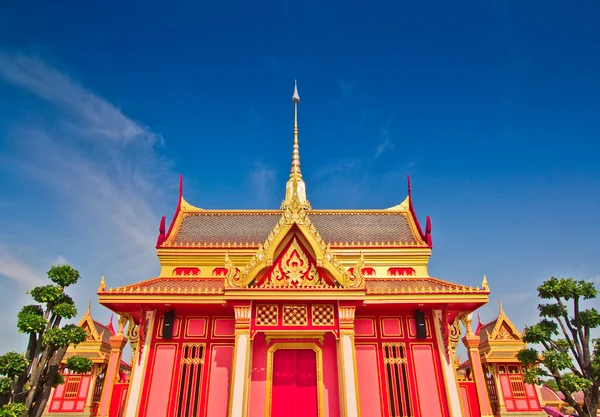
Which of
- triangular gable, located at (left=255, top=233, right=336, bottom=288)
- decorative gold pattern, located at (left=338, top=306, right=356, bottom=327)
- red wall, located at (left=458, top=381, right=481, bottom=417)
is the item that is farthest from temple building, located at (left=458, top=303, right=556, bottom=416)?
triangular gable, located at (left=255, top=233, right=336, bottom=288)

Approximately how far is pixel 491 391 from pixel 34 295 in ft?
84.7

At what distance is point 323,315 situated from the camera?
13.9 metres

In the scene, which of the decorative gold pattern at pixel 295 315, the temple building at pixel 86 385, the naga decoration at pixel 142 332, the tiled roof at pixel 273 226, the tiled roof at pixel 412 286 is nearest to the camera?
the decorative gold pattern at pixel 295 315

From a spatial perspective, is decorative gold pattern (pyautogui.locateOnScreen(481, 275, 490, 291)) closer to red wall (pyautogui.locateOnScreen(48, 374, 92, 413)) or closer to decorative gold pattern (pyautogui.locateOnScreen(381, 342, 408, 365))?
decorative gold pattern (pyautogui.locateOnScreen(381, 342, 408, 365))

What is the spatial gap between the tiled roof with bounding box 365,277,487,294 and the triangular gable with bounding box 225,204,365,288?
1211mm

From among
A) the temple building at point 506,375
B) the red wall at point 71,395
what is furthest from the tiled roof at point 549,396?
the red wall at point 71,395

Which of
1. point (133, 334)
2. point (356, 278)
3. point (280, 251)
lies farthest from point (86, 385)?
point (356, 278)

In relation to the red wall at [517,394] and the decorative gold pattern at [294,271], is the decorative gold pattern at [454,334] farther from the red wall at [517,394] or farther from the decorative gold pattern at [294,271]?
the red wall at [517,394]

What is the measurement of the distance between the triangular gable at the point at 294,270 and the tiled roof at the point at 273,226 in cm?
411

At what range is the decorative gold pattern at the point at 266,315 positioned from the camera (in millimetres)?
13805

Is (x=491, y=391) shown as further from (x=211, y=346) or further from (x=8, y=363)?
(x=8, y=363)

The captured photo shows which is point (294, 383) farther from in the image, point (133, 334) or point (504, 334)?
point (504, 334)

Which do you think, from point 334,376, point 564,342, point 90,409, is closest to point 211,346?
point 334,376

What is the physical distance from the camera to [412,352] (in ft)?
49.2
